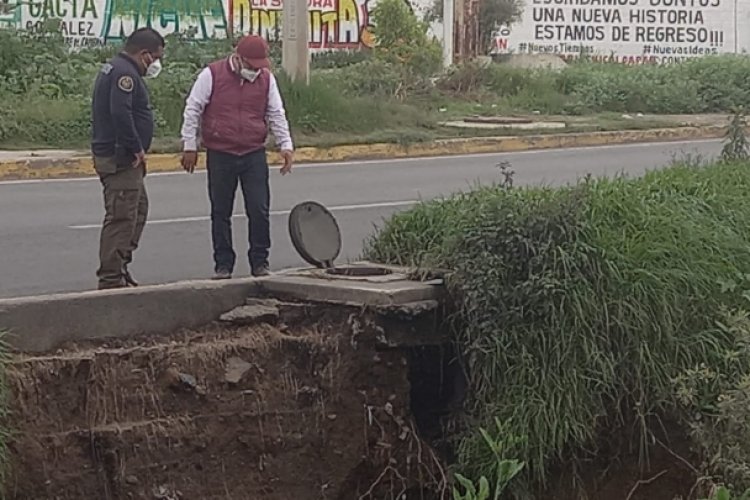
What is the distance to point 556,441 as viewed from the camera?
623 centimetres

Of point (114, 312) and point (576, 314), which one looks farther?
point (114, 312)

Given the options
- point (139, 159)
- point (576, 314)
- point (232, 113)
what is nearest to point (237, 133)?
point (232, 113)

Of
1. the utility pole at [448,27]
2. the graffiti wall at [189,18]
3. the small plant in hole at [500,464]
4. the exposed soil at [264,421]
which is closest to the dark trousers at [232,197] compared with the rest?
the exposed soil at [264,421]

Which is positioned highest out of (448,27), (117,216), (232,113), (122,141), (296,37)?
(448,27)

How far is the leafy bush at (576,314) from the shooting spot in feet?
20.6

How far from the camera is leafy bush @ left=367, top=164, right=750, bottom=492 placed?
6.28 m

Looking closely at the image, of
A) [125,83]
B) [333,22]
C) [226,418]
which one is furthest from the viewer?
[333,22]

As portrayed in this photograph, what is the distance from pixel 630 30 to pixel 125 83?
1128 inches

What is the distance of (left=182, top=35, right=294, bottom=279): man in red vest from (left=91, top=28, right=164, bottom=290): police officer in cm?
28

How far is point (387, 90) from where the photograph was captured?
72.1 feet

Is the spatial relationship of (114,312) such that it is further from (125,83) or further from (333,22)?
(333,22)

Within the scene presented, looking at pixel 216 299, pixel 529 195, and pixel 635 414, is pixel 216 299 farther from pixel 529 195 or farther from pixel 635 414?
pixel 635 414

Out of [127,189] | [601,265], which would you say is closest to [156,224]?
[127,189]

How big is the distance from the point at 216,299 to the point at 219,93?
1.36 m
